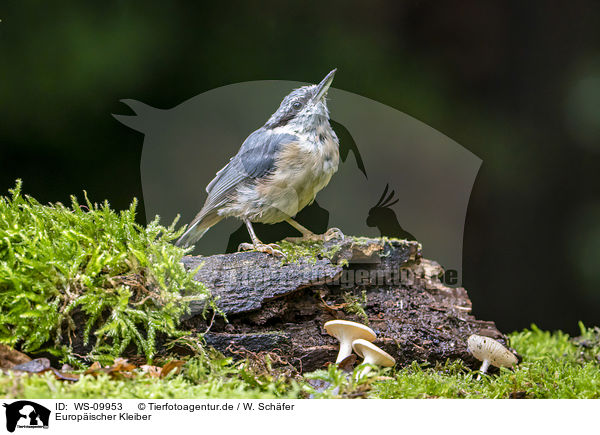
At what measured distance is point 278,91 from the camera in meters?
3.11

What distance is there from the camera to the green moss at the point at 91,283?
177 cm

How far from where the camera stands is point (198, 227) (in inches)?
124

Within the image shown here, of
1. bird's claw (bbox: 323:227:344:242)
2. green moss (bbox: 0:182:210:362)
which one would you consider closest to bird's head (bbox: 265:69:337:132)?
bird's claw (bbox: 323:227:344:242)

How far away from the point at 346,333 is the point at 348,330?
1.3 inches

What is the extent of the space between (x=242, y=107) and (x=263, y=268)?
1311 millimetres

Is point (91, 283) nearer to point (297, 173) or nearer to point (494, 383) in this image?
point (297, 173)

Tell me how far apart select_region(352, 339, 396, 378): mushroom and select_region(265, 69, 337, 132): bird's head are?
4.34 feet

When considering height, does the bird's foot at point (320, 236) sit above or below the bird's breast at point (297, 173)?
below

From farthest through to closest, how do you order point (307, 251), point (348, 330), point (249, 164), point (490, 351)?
point (249, 164) < point (307, 251) < point (490, 351) < point (348, 330)
